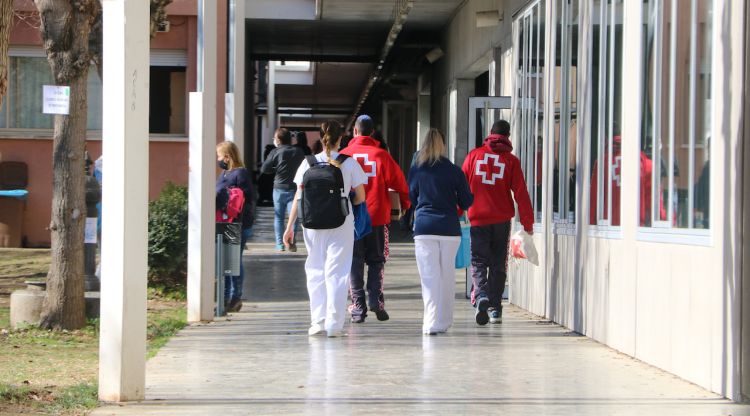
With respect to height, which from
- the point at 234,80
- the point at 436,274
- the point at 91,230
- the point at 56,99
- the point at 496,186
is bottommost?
the point at 436,274

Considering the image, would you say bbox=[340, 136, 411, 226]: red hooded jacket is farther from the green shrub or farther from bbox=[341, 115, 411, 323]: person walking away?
the green shrub

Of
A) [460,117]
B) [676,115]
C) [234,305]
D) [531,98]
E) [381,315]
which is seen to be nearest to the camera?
[676,115]

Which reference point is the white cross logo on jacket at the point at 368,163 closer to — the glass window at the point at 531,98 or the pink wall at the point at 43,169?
the glass window at the point at 531,98

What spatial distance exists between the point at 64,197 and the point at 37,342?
4.97ft

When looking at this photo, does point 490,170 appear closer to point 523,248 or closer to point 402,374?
point 523,248

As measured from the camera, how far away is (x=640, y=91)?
938 centimetres

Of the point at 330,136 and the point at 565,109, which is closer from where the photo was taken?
the point at 330,136

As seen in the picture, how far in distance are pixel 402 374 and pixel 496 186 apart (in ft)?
11.9

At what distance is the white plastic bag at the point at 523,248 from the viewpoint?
11.4 meters

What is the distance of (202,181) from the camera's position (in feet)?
38.2

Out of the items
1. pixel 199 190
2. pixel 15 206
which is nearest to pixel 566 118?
pixel 199 190

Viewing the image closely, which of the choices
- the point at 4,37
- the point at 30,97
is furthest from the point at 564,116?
the point at 30,97

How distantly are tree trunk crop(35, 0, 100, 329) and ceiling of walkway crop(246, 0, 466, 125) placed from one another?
11565 millimetres

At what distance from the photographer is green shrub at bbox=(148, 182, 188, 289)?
45.3 ft
